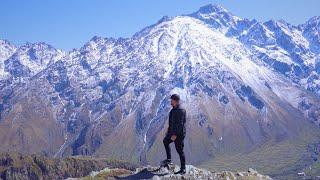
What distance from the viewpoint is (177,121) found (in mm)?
40906

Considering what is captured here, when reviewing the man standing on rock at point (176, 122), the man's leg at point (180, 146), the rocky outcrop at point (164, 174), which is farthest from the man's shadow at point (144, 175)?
the man standing on rock at point (176, 122)

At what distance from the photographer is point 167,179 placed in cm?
4291

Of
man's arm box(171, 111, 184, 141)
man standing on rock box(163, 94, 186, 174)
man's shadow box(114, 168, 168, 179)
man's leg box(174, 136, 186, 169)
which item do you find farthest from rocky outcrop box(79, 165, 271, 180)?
man's arm box(171, 111, 184, 141)

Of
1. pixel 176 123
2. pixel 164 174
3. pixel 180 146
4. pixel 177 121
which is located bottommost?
pixel 164 174

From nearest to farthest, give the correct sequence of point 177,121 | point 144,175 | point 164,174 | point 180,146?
point 177,121 → point 180,146 → point 164,174 → point 144,175

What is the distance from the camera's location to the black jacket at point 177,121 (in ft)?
133

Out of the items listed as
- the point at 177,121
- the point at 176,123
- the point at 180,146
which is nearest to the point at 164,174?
the point at 180,146

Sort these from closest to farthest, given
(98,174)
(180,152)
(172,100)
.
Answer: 1. (172,100)
2. (180,152)
3. (98,174)

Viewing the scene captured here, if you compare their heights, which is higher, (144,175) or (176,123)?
(176,123)

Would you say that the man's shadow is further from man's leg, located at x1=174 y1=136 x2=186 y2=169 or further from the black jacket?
the black jacket

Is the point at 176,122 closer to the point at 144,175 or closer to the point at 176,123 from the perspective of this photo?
the point at 176,123

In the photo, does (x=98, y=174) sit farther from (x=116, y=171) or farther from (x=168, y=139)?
(x=168, y=139)

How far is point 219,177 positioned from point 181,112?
11.2 metres

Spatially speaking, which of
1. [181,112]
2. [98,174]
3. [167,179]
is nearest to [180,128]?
[181,112]
